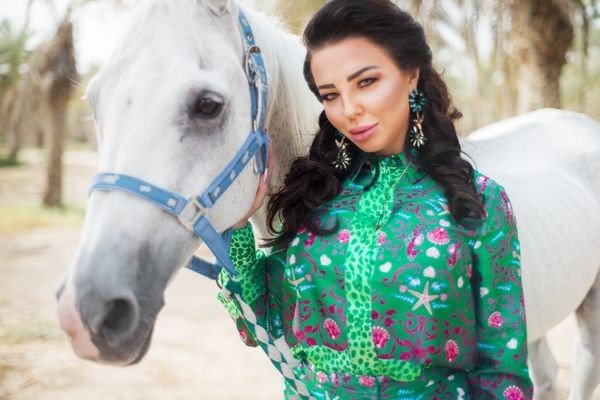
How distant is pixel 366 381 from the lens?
3.86ft

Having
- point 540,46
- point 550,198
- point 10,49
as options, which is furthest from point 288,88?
point 10,49

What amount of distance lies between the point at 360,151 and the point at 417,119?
0.18 m

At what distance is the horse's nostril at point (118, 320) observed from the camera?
3.29 ft

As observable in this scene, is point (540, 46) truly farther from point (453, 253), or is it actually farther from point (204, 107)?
point (204, 107)

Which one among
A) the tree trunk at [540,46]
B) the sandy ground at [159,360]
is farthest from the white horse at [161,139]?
the tree trunk at [540,46]

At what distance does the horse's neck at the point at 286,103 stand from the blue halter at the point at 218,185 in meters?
0.12

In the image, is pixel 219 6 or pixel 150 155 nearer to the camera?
pixel 150 155

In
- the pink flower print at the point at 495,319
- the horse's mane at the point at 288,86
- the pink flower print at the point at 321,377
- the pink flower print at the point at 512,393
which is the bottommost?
the pink flower print at the point at 321,377

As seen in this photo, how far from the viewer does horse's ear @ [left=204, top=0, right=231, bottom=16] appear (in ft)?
4.30

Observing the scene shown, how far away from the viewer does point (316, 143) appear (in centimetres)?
144

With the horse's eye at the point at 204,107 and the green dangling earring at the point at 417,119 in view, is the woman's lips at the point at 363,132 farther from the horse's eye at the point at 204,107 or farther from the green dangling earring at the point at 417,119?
the horse's eye at the point at 204,107

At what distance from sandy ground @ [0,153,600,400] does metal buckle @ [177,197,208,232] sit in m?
2.57

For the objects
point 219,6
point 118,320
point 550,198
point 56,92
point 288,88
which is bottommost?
point 56,92

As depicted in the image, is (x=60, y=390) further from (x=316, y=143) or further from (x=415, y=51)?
(x=415, y=51)
